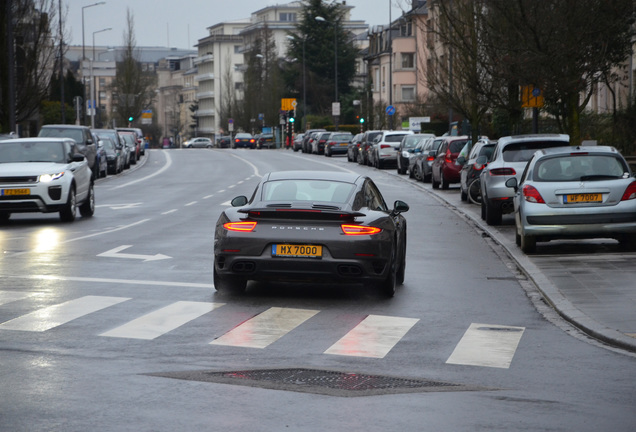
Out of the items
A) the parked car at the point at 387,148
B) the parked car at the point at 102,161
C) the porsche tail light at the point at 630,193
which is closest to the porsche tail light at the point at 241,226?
the porsche tail light at the point at 630,193

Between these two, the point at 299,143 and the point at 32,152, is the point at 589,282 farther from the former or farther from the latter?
the point at 299,143

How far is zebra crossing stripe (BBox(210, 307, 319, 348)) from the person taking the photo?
10.1 m

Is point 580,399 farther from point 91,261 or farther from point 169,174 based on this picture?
point 169,174

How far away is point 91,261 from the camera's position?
16.6 meters

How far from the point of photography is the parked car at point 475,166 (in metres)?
28.0

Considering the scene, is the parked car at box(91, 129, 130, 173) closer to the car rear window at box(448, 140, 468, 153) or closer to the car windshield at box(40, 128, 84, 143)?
the car windshield at box(40, 128, 84, 143)

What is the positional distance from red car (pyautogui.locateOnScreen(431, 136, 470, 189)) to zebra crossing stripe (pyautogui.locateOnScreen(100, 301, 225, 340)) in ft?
80.6

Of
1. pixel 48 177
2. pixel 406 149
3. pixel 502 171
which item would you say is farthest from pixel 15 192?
pixel 406 149

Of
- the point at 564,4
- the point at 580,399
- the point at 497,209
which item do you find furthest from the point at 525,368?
the point at 564,4

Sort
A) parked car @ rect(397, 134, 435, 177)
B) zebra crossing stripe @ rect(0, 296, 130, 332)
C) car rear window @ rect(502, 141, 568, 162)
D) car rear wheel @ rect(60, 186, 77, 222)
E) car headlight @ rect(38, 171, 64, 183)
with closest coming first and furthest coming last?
zebra crossing stripe @ rect(0, 296, 130, 332) < car rear window @ rect(502, 141, 568, 162) < car headlight @ rect(38, 171, 64, 183) < car rear wheel @ rect(60, 186, 77, 222) < parked car @ rect(397, 134, 435, 177)

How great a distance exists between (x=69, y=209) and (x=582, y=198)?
427 inches

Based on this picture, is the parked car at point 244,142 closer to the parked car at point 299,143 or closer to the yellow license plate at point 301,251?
the parked car at point 299,143

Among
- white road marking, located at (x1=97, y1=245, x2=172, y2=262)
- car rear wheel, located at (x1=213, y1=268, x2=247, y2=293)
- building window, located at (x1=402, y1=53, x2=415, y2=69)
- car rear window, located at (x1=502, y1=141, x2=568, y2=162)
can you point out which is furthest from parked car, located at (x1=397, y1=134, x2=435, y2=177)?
building window, located at (x1=402, y1=53, x2=415, y2=69)

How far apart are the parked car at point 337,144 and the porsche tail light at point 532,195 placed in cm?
5807
